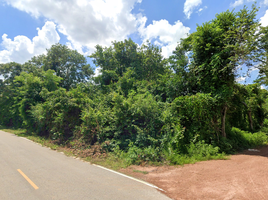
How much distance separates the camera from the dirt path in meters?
4.44

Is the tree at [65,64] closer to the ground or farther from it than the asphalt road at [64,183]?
farther from it

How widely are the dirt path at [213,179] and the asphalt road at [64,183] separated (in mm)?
774

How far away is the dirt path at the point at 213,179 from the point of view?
444 cm

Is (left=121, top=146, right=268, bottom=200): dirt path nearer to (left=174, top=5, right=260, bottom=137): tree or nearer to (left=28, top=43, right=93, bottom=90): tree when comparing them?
(left=174, top=5, right=260, bottom=137): tree

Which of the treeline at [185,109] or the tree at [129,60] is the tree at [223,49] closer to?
the treeline at [185,109]

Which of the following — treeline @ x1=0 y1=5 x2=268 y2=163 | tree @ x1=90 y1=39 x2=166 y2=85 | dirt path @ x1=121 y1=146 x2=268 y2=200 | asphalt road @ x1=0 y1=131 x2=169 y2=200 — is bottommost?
asphalt road @ x1=0 y1=131 x2=169 y2=200

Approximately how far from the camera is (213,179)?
5426mm

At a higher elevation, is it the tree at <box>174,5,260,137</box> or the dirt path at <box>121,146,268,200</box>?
the tree at <box>174,5,260,137</box>

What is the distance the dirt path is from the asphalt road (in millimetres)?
774

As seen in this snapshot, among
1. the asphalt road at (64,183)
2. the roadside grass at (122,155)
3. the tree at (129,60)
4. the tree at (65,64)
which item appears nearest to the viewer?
the asphalt road at (64,183)

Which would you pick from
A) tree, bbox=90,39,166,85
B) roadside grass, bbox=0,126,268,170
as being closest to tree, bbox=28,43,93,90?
tree, bbox=90,39,166,85

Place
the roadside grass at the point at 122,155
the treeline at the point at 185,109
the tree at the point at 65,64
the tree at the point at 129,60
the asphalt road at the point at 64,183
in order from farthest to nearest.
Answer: the tree at the point at 65,64 → the tree at the point at 129,60 → the treeline at the point at 185,109 → the roadside grass at the point at 122,155 → the asphalt road at the point at 64,183

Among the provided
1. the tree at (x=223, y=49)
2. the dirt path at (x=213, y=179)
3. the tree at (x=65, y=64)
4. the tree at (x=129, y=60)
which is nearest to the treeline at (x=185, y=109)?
the tree at (x=223, y=49)

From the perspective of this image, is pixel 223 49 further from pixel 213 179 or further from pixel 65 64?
pixel 65 64
